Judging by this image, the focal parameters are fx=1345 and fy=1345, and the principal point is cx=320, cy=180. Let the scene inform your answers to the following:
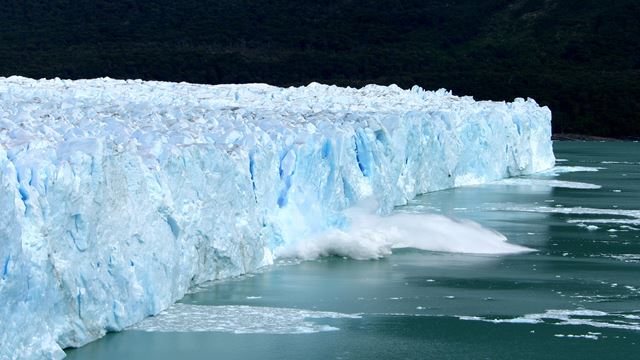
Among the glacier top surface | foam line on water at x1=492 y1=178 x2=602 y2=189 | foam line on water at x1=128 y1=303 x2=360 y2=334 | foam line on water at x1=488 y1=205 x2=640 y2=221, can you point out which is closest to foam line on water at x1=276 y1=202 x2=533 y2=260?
the glacier top surface

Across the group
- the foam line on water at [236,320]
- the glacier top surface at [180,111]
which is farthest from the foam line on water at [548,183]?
the foam line on water at [236,320]

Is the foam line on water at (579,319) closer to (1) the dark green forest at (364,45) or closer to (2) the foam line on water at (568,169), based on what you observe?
(2) the foam line on water at (568,169)

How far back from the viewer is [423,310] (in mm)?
10344

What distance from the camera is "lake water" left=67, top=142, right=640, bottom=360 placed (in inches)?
350

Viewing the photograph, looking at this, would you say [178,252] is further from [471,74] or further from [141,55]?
[471,74]

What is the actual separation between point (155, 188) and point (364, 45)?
1541 inches

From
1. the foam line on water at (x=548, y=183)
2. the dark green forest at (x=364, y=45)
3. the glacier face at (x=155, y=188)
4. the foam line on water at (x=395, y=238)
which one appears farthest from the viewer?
the dark green forest at (x=364, y=45)

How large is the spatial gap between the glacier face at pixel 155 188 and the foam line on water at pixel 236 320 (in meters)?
0.13

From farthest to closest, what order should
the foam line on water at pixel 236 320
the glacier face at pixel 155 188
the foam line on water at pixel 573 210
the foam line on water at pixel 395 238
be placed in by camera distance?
the foam line on water at pixel 573 210
the foam line on water at pixel 395 238
the foam line on water at pixel 236 320
the glacier face at pixel 155 188

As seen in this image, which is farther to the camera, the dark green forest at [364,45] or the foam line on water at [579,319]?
the dark green forest at [364,45]

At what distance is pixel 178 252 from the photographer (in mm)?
9742

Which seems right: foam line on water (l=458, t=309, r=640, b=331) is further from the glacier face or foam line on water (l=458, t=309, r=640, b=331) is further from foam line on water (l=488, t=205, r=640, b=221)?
foam line on water (l=488, t=205, r=640, b=221)

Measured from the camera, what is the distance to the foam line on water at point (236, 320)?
9.16m

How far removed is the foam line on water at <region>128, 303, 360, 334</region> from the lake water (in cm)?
1
